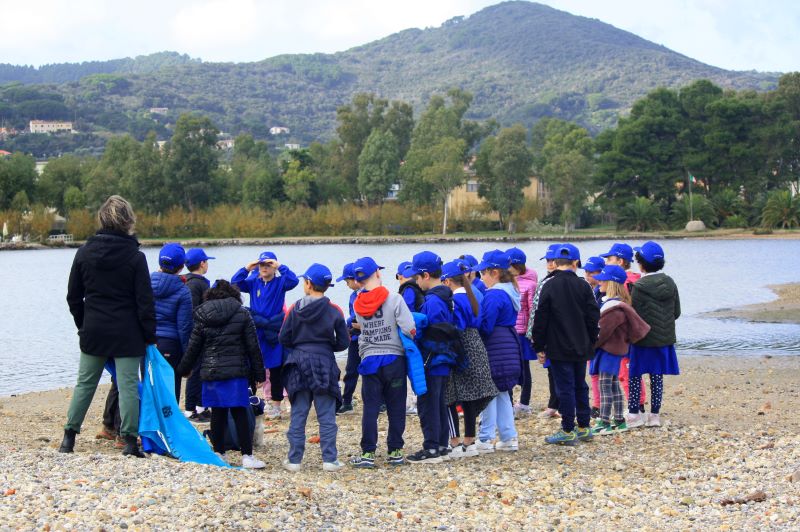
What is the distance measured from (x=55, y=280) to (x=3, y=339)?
98.2 ft

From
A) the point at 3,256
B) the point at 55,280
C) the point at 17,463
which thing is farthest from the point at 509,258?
the point at 3,256

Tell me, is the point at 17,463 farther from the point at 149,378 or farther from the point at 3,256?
the point at 3,256

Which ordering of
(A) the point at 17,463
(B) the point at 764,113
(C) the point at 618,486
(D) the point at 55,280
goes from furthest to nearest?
(B) the point at 764,113, (D) the point at 55,280, (C) the point at 618,486, (A) the point at 17,463

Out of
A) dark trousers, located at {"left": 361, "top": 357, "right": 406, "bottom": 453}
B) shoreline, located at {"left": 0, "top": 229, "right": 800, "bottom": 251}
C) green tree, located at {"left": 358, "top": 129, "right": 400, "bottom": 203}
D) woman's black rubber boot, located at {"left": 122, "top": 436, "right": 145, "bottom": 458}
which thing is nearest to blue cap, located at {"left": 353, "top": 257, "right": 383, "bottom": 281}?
dark trousers, located at {"left": 361, "top": 357, "right": 406, "bottom": 453}

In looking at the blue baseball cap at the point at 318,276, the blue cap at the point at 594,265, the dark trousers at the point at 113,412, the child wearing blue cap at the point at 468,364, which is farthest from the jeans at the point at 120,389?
the blue cap at the point at 594,265

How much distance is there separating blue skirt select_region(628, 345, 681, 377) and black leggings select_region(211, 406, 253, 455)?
4220 mm

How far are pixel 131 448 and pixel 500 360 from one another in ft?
11.5

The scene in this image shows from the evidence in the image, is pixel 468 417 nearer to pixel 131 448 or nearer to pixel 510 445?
pixel 510 445

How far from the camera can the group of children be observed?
28.7ft

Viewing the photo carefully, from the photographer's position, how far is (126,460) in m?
8.02

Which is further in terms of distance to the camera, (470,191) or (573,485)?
(470,191)

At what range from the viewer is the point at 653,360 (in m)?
10.4

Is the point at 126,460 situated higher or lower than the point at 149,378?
lower

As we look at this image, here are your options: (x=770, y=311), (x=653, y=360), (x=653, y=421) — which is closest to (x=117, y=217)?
(x=653, y=360)
